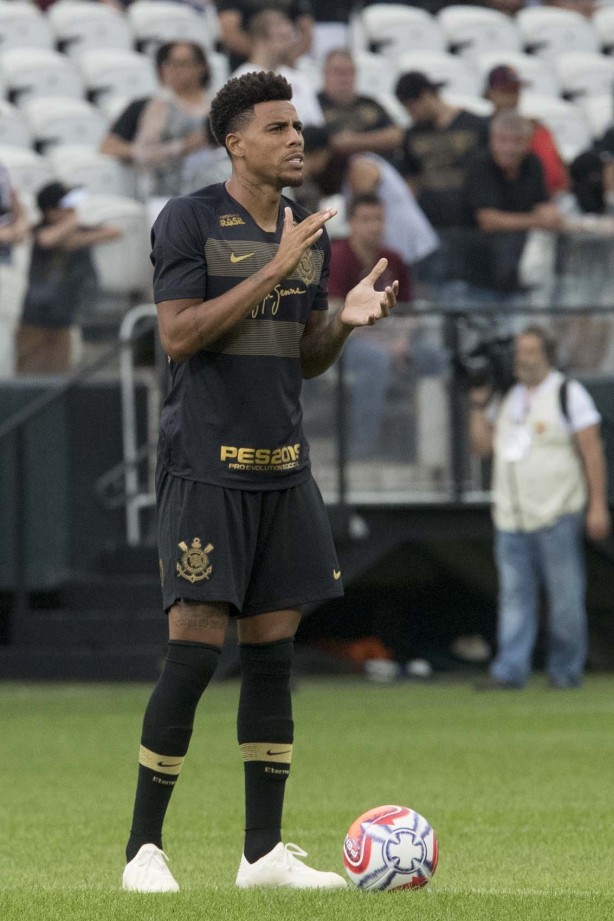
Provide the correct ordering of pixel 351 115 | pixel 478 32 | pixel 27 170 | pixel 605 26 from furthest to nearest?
pixel 605 26
pixel 478 32
pixel 27 170
pixel 351 115

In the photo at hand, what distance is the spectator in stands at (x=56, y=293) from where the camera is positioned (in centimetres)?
1383

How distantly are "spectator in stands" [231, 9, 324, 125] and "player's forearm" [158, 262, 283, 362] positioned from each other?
8.74 meters

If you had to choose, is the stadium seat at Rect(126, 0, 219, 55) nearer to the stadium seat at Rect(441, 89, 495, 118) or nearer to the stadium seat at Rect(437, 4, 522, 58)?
the stadium seat at Rect(441, 89, 495, 118)

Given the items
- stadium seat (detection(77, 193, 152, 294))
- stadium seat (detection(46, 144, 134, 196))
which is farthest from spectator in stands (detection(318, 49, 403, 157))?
stadium seat (detection(77, 193, 152, 294))

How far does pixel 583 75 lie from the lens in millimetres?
23141

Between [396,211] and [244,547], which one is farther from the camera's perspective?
[396,211]

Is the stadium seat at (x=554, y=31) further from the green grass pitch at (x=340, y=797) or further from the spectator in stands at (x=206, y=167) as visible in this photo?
the green grass pitch at (x=340, y=797)

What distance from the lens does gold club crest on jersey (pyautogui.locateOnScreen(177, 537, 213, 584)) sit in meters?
5.19

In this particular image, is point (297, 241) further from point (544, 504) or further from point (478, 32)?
point (478, 32)

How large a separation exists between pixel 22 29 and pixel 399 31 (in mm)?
4972

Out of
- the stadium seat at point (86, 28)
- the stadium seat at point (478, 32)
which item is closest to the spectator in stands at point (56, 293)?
the stadium seat at point (86, 28)

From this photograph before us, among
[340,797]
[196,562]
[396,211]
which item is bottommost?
[340,797]

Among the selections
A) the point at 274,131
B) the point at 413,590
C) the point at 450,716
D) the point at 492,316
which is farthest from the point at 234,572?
the point at 413,590

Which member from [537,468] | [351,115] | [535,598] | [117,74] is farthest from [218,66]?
[535,598]
